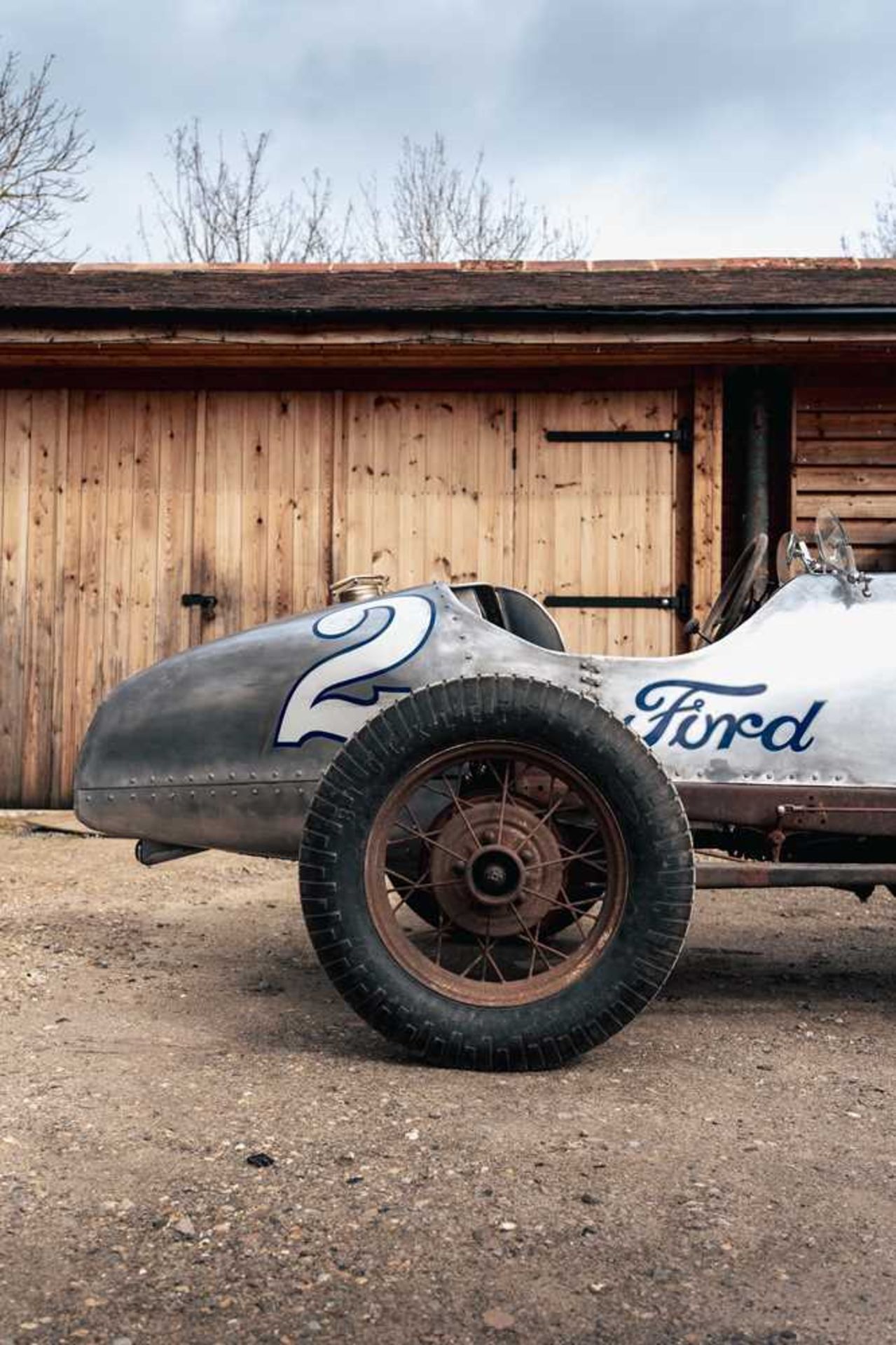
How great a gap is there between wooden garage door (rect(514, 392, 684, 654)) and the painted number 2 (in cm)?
417

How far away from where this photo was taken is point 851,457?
780 cm

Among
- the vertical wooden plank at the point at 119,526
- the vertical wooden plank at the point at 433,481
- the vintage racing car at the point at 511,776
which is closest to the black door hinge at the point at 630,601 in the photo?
the vertical wooden plank at the point at 433,481

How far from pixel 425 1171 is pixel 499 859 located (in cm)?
93

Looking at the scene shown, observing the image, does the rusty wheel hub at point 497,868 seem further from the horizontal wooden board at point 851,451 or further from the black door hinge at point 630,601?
the horizontal wooden board at point 851,451

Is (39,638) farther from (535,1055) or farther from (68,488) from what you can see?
(535,1055)

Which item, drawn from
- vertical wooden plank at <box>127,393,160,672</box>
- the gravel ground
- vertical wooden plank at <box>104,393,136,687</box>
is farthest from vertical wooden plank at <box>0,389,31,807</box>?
the gravel ground

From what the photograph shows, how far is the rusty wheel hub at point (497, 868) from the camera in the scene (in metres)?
3.17

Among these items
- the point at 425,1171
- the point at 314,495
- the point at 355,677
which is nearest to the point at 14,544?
the point at 314,495

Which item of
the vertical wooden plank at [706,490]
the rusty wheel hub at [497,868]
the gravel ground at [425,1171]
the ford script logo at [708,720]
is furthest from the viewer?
the vertical wooden plank at [706,490]

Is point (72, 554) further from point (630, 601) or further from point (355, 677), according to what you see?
point (355, 677)

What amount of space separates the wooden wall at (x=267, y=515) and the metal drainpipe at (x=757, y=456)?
1.49ft

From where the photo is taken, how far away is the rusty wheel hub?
317 cm

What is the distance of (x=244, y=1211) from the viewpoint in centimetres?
221

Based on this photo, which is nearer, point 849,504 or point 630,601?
point 630,601
